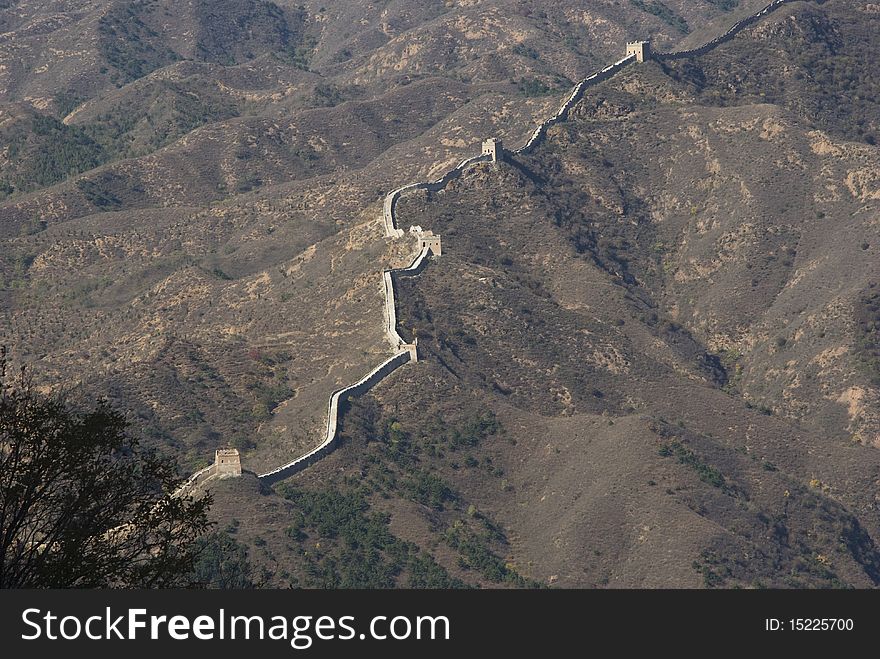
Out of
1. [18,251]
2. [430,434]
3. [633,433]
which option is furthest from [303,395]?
[18,251]

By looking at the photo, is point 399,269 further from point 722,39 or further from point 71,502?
point 71,502

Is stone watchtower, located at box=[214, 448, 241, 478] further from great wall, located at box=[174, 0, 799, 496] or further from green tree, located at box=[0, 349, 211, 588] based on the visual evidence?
green tree, located at box=[0, 349, 211, 588]

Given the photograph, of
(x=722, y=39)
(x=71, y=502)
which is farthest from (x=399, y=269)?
(x=71, y=502)

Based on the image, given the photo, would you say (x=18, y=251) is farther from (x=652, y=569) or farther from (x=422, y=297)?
(x=652, y=569)

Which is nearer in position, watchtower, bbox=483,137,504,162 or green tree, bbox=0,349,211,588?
green tree, bbox=0,349,211,588

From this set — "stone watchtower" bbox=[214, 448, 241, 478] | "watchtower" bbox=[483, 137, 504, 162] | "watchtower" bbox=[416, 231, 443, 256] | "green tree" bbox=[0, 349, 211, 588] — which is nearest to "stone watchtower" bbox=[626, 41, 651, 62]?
"watchtower" bbox=[483, 137, 504, 162]

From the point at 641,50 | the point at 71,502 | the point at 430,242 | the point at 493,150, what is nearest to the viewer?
the point at 71,502
